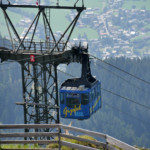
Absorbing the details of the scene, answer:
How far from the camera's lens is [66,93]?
39.4m

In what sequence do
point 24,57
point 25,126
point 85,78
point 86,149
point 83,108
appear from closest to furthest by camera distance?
point 86,149 < point 25,126 < point 83,108 < point 85,78 < point 24,57

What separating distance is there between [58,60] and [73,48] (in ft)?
5.77

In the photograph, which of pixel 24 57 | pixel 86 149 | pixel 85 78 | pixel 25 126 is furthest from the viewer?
pixel 24 57

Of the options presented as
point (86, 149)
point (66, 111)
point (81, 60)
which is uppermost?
point (86, 149)

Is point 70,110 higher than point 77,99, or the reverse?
point 77,99

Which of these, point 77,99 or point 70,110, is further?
point 70,110

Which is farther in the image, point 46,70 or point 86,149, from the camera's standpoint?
point 46,70

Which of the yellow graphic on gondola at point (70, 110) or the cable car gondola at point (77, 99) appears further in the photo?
the yellow graphic on gondola at point (70, 110)

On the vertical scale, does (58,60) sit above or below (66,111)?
above

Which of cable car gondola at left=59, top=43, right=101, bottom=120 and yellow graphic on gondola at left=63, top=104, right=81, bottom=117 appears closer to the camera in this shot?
cable car gondola at left=59, top=43, right=101, bottom=120

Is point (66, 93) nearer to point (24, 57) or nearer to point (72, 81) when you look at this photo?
point (72, 81)

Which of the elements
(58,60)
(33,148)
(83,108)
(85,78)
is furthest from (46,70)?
(33,148)

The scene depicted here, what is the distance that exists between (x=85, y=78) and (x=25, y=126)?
22958mm

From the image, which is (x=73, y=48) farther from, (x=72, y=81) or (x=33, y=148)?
(x=33, y=148)
